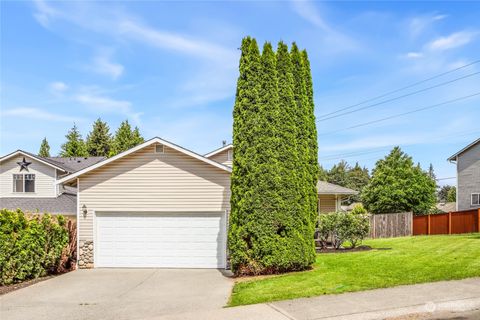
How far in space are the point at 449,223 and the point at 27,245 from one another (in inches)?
749

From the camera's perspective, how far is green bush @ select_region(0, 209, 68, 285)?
11.6 meters

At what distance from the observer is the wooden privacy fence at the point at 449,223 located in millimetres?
19828

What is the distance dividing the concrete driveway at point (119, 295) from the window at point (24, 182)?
10455 mm

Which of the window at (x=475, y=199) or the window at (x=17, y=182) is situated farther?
the window at (x=475, y=199)

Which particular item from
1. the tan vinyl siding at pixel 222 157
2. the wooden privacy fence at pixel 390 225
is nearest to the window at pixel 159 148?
the tan vinyl siding at pixel 222 157

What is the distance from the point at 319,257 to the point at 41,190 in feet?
50.4

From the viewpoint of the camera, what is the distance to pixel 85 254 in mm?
14414

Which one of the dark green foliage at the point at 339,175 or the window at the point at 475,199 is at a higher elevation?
the dark green foliage at the point at 339,175

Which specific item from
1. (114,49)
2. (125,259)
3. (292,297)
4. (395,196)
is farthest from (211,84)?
(395,196)

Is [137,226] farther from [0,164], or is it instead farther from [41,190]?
[0,164]

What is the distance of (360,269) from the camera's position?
10.5m

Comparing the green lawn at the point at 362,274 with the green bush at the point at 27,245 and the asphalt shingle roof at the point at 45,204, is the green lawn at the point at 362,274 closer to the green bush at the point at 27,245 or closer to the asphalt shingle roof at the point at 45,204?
the green bush at the point at 27,245

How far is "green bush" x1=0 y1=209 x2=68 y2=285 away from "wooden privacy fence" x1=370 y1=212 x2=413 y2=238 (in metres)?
16.5

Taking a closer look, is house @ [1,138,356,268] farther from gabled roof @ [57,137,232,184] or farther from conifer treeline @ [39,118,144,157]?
conifer treeline @ [39,118,144,157]
